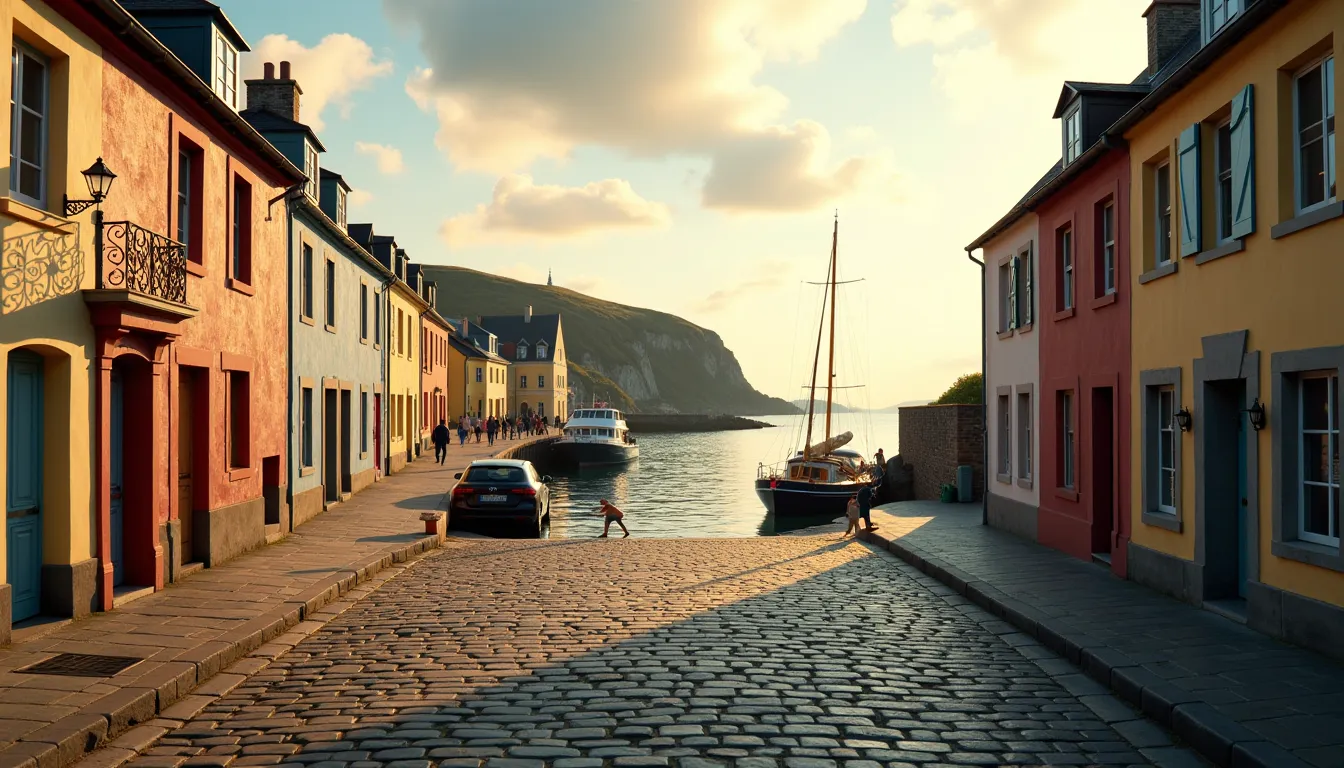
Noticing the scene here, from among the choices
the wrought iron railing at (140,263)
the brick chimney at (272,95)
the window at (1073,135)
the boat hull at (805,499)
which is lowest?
the boat hull at (805,499)

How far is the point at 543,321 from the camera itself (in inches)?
4235

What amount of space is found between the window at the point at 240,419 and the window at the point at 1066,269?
1280cm

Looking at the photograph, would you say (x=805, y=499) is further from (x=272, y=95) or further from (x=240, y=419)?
(x=240, y=419)

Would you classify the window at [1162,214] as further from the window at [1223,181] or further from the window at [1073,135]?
the window at [1073,135]

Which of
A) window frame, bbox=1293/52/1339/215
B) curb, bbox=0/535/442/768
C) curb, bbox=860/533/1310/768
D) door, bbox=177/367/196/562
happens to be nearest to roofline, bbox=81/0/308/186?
door, bbox=177/367/196/562

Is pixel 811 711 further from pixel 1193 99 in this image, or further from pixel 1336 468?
pixel 1193 99

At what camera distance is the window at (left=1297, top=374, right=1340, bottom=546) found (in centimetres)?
914

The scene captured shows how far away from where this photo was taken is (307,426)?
21172 mm

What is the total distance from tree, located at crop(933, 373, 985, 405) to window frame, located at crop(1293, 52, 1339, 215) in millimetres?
23945

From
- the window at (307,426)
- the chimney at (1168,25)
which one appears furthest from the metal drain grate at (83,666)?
the chimney at (1168,25)

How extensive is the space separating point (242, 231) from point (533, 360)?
88708 millimetres

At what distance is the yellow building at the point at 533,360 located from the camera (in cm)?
10356

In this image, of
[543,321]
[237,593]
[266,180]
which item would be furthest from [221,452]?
[543,321]

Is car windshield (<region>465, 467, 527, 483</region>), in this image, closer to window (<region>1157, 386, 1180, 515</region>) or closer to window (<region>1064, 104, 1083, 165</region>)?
window (<region>1064, 104, 1083, 165</region>)
